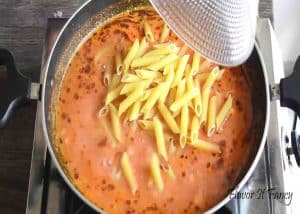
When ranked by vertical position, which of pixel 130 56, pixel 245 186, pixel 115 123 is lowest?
pixel 245 186

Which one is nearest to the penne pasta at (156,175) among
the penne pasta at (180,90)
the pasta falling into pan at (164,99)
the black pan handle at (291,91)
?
the pasta falling into pan at (164,99)

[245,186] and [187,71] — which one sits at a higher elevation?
[187,71]

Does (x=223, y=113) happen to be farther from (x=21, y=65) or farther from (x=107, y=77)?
(x=21, y=65)

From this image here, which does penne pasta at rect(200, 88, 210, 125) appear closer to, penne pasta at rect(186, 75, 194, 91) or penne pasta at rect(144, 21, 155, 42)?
penne pasta at rect(186, 75, 194, 91)

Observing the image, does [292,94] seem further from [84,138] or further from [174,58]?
[84,138]

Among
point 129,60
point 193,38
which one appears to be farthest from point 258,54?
point 193,38

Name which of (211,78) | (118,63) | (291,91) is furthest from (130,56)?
(291,91)
